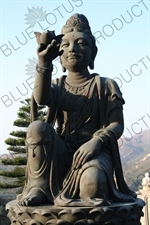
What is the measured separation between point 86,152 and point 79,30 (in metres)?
1.27

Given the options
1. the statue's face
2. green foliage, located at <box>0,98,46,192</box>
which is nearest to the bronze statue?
the statue's face

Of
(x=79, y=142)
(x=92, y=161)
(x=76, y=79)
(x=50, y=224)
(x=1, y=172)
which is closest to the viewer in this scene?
(x=50, y=224)

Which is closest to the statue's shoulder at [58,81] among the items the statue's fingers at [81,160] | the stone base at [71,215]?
the statue's fingers at [81,160]

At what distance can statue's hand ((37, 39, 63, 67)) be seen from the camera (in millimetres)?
2572

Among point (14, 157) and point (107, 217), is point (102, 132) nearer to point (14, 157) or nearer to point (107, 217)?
point (107, 217)

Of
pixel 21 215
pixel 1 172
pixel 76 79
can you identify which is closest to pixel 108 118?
pixel 76 79

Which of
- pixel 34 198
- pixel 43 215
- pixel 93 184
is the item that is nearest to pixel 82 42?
pixel 93 184

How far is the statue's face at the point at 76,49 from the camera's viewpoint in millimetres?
3061

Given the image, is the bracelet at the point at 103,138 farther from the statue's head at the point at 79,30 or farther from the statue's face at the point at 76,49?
the statue's head at the point at 79,30

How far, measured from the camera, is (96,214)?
232 centimetres

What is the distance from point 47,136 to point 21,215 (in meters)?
0.65

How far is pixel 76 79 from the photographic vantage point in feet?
10.4

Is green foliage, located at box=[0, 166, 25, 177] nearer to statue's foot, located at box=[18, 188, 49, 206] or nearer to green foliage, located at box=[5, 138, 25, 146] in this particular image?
green foliage, located at box=[5, 138, 25, 146]

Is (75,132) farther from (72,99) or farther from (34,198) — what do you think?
(34,198)
